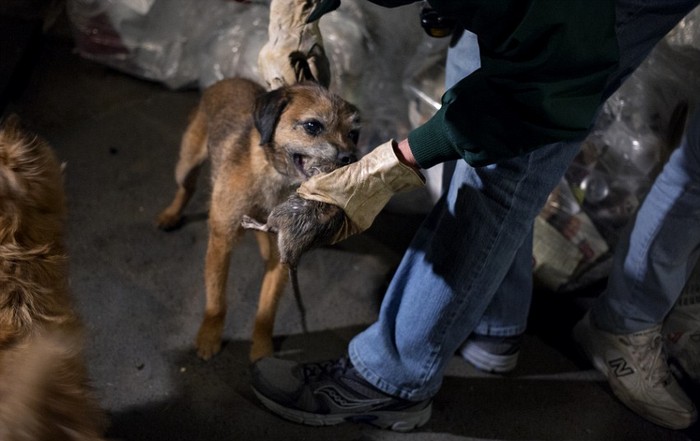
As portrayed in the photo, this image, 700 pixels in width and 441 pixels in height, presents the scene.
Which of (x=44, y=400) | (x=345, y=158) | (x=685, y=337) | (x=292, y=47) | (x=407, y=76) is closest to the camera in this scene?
(x=44, y=400)

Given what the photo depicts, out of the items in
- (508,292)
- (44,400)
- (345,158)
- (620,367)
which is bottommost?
(620,367)

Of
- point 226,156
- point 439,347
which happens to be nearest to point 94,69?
point 226,156

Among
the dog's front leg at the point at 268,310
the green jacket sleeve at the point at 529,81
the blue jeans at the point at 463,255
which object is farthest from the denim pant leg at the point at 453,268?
the dog's front leg at the point at 268,310

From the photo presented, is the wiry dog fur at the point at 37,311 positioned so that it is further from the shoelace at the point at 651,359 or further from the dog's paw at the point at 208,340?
the shoelace at the point at 651,359

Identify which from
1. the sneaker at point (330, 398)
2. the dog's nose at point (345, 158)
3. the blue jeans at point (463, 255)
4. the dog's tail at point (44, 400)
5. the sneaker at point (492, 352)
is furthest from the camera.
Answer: the sneaker at point (492, 352)

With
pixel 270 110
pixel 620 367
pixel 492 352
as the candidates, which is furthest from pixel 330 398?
pixel 620 367

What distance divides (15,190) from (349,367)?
41.8 inches

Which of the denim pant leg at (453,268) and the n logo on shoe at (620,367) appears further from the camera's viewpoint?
the n logo on shoe at (620,367)

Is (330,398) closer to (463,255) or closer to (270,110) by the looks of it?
(463,255)

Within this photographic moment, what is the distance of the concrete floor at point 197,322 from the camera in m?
1.98

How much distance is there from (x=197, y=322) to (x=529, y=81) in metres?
1.57

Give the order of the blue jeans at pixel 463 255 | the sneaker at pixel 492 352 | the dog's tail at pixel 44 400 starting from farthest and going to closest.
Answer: the sneaker at pixel 492 352, the blue jeans at pixel 463 255, the dog's tail at pixel 44 400

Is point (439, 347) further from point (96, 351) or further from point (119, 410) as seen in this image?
point (96, 351)

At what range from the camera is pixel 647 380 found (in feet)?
6.88
